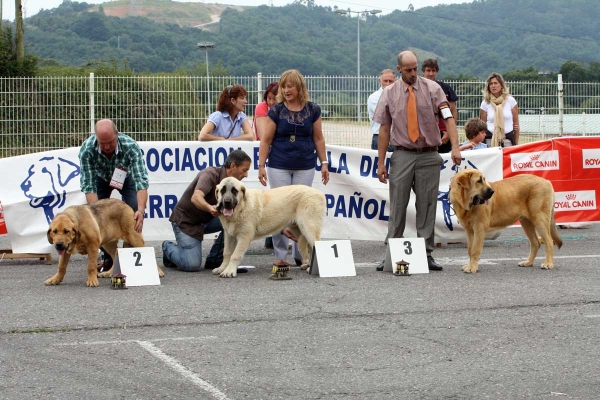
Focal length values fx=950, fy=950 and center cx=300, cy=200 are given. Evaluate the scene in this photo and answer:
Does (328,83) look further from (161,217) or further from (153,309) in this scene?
(153,309)

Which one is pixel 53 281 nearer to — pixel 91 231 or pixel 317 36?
pixel 91 231

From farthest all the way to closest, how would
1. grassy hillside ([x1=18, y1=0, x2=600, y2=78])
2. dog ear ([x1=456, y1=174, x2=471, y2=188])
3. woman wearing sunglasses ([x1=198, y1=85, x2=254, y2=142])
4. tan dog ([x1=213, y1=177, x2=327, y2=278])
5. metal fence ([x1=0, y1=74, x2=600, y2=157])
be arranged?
1. grassy hillside ([x1=18, y1=0, x2=600, y2=78])
2. metal fence ([x1=0, y1=74, x2=600, y2=157])
3. woman wearing sunglasses ([x1=198, y1=85, x2=254, y2=142])
4. dog ear ([x1=456, y1=174, x2=471, y2=188])
5. tan dog ([x1=213, y1=177, x2=327, y2=278])

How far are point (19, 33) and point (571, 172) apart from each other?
1841 centimetres

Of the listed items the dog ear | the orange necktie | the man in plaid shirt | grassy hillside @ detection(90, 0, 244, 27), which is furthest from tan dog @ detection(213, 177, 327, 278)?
grassy hillside @ detection(90, 0, 244, 27)

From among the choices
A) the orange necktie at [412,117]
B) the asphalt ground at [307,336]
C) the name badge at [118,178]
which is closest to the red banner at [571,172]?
the asphalt ground at [307,336]

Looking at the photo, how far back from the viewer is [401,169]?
10.3 meters

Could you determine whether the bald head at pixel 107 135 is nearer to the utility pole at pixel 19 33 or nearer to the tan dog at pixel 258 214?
the tan dog at pixel 258 214

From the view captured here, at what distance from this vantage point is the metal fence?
1972 cm

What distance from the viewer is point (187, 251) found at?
10281 millimetres

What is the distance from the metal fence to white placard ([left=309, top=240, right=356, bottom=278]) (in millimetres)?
9712

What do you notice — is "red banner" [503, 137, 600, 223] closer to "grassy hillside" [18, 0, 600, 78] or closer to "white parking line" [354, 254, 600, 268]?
"white parking line" [354, 254, 600, 268]

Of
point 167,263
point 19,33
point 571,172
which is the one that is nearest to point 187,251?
point 167,263

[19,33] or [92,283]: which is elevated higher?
[19,33]

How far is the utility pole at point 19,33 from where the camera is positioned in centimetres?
2673
